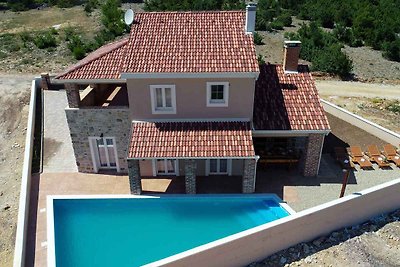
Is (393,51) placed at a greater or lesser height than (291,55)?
lesser

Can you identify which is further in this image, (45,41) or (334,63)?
(45,41)

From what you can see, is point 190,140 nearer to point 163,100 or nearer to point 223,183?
point 163,100

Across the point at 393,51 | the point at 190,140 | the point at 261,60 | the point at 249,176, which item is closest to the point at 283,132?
the point at 249,176

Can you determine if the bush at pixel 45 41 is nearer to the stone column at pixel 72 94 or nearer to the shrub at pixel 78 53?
the shrub at pixel 78 53

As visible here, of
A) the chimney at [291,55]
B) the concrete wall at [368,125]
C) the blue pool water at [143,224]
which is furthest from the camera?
the concrete wall at [368,125]

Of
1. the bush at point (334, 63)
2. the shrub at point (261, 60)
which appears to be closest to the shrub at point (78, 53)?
the shrub at point (261, 60)

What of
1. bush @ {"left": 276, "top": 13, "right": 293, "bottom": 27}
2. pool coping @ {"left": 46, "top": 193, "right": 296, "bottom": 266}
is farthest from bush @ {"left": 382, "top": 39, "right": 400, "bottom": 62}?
pool coping @ {"left": 46, "top": 193, "right": 296, "bottom": 266}
